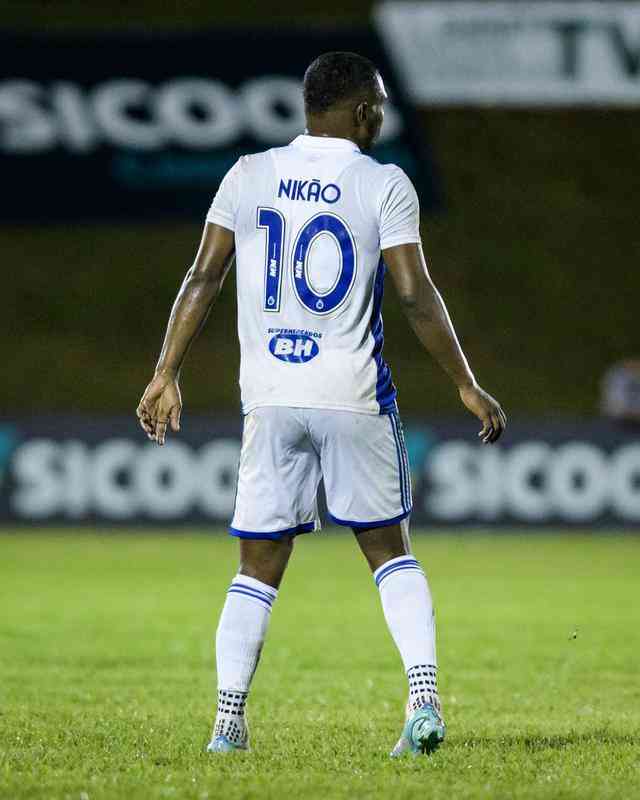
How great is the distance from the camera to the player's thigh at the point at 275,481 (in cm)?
486

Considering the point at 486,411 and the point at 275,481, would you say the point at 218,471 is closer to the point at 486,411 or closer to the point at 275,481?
the point at 275,481

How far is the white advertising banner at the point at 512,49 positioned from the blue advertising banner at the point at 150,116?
0.75m

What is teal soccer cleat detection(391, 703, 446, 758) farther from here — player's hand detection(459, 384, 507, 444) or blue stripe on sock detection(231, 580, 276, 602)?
player's hand detection(459, 384, 507, 444)

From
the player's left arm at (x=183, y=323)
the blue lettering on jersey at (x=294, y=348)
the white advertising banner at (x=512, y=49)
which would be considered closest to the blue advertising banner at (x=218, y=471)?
the white advertising banner at (x=512, y=49)

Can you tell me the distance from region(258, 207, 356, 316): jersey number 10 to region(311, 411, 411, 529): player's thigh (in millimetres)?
356

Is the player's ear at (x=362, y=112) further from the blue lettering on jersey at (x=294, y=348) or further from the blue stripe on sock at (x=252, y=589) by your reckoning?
the blue stripe on sock at (x=252, y=589)

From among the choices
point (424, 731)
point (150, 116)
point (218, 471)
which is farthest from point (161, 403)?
point (150, 116)

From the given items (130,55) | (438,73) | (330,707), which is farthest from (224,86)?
(330,707)

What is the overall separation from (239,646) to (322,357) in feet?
3.13

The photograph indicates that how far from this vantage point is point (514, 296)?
26.4 meters

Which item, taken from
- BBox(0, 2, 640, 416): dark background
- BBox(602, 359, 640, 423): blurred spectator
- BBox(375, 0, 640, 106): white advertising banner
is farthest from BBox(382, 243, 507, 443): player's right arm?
BBox(375, 0, 640, 106): white advertising banner

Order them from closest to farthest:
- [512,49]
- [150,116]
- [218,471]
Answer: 1. [218,471]
2. [150,116]
3. [512,49]

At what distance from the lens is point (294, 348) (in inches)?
192

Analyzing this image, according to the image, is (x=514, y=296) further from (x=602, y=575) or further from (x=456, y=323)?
(x=602, y=575)
